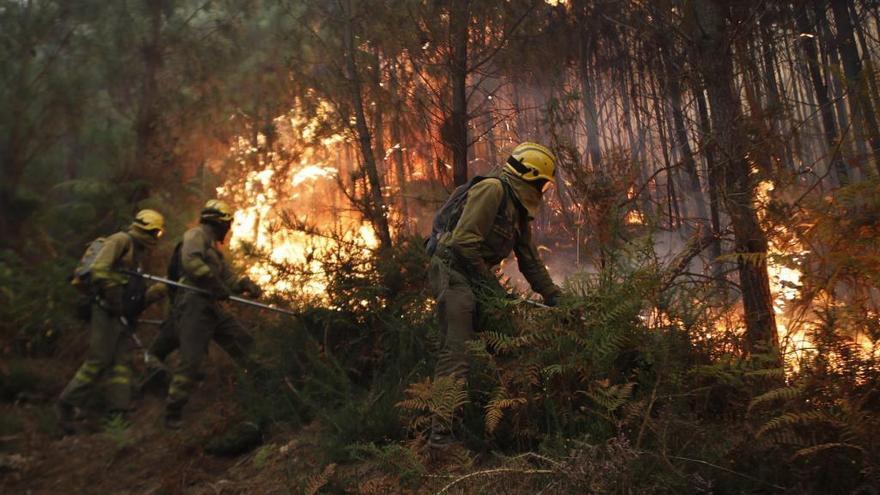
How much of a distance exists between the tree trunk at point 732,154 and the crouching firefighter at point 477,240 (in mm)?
1323

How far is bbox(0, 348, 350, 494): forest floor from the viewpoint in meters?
5.40

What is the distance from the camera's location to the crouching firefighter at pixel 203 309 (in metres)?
7.10

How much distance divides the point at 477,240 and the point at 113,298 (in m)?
4.73

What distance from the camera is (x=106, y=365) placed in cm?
754

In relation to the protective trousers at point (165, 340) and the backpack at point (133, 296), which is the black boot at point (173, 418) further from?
the backpack at point (133, 296)

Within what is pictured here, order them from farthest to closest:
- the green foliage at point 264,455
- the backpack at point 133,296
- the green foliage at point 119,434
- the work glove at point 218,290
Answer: the backpack at point 133,296
the work glove at point 218,290
the green foliage at point 119,434
the green foliage at point 264,455

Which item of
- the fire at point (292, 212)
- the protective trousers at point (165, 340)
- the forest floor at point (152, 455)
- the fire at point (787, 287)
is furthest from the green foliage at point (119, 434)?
the fire at point (787, 287)

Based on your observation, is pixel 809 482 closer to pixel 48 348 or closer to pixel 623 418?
pixel 623 418

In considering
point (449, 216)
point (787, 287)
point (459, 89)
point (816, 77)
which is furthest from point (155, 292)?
point (816, 77)

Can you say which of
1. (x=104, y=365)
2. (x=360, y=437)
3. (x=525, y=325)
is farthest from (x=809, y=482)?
(x=104, y=365)

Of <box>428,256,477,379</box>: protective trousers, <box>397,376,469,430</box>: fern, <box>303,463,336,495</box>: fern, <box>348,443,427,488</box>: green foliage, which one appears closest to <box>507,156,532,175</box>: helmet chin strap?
<box>428,256,477,379</box>: protective trousers

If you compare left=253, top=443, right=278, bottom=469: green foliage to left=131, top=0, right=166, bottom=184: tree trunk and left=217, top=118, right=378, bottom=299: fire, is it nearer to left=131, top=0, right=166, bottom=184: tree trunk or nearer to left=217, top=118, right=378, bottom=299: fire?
left=217, top=118, right=378, bottom=299: fire

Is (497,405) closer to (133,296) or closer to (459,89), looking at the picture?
(459,89)

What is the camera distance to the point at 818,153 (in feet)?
19.5
